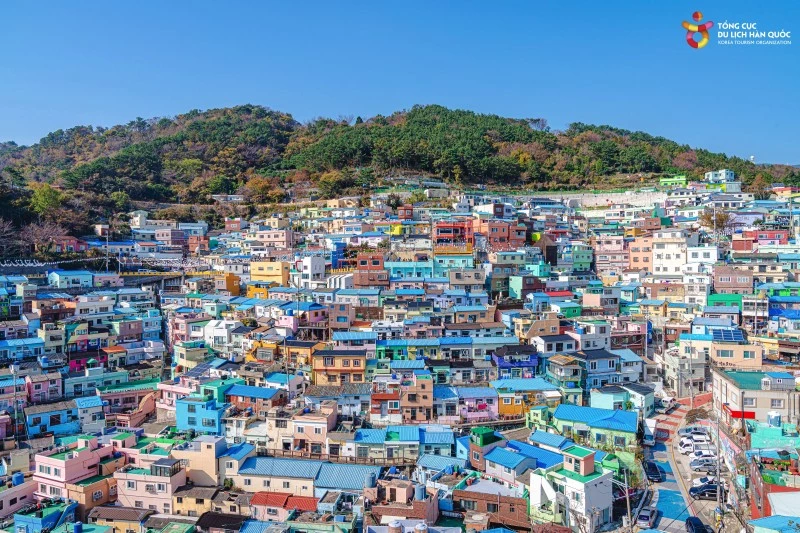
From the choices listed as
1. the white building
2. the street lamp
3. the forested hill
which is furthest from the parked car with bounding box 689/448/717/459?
the white building

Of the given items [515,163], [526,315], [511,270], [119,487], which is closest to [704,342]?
[526,315]

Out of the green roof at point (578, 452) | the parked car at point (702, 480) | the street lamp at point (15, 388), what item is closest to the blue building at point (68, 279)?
the street lamp at point (15, 388)

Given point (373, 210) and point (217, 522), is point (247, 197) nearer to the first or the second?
point (373, 210)

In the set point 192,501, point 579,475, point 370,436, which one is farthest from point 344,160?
point 579,475

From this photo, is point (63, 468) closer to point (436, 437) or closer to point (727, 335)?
point (436, 437)

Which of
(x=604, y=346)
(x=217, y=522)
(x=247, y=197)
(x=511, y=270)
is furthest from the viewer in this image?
(x=247, y=197)
